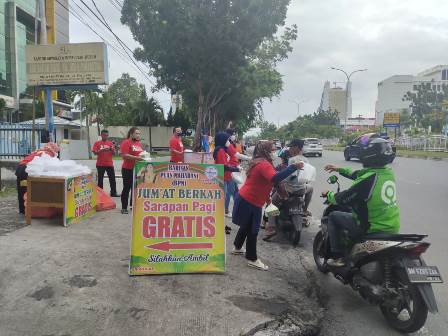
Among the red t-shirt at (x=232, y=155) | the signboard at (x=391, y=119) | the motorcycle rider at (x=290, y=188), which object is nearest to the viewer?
the motorcycle rider at (x=290, y=188)

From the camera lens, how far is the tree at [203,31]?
19578 millimetres

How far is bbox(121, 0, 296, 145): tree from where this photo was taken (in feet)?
64.2

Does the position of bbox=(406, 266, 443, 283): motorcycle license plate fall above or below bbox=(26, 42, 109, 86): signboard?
below

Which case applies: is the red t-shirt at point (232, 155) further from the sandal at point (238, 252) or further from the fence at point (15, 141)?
the fence at point (15, 141)

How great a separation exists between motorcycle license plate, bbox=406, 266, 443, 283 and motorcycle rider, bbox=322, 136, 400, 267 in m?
0.59

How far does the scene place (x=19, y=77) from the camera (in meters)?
47.2

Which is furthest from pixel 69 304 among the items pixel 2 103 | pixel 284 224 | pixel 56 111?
pixel 56 111

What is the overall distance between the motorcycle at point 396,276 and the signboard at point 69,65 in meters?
10.7

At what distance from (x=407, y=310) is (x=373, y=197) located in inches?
41.7

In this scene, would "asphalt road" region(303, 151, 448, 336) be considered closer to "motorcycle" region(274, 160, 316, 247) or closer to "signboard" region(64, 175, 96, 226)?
"motorcycle" region(274, 160, 316, 247)

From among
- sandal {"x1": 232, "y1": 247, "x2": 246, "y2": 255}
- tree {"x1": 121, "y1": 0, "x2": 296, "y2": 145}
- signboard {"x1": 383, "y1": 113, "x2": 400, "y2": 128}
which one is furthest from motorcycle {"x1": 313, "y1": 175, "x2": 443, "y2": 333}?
signboard {"x1": 383, "y1": 113, "x2": 400, "y2": 128}

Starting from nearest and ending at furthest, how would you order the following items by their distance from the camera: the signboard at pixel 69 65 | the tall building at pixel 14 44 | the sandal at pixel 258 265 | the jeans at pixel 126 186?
the sandal at pixel 258 265 → the jeans at pixel 126 186 → the signboard at pixel 69 65 → the tall building at pixel 14 44

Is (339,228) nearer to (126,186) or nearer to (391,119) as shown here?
(126,186)

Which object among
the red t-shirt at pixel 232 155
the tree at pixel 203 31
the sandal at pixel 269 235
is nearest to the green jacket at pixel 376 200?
the sandal at pixel 269 235
